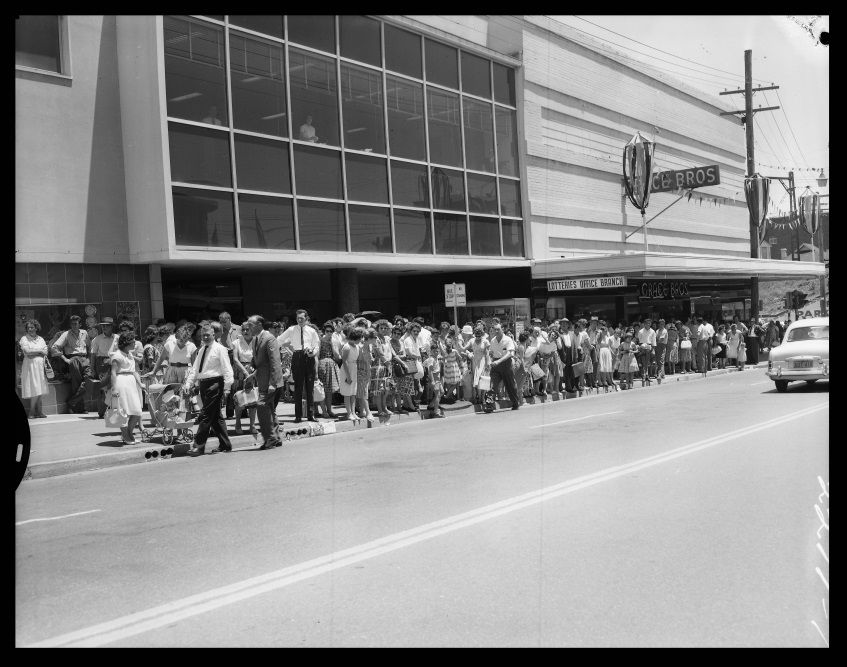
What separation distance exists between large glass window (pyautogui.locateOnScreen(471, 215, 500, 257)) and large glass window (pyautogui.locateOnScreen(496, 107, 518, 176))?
2002mm

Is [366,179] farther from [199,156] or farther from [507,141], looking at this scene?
[507,141]

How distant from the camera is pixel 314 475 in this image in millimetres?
9695

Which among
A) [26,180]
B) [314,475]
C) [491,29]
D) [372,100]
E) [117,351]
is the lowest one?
[314,475]

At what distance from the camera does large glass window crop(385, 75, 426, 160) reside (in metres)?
24.5

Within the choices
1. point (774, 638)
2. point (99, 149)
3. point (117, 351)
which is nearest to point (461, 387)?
point (117, 351)

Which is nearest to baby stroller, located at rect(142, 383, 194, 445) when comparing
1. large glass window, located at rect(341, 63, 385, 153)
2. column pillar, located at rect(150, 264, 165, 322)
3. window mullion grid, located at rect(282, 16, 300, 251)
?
column pillar, located at rect(150, 264, 165, 322)

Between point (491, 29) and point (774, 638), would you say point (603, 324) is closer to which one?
point (491, 29)

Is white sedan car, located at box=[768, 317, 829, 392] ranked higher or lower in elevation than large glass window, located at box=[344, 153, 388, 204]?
lower

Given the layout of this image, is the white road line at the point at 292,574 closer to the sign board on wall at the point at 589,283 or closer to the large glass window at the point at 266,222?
the large glass window at the point at 266,222

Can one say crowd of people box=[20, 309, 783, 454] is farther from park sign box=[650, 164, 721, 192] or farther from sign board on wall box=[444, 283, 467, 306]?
park sign box=[650, 164, 721, 192]
